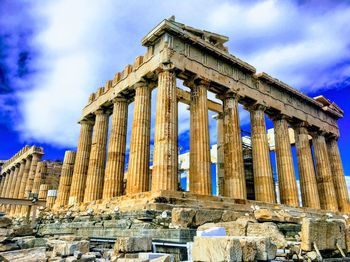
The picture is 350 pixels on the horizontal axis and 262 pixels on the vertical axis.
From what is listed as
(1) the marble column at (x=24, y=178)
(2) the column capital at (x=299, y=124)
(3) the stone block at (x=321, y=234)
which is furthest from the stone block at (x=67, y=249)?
(1) the marble column at (x=24, y=178)

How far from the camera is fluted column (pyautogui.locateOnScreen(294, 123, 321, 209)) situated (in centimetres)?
2352

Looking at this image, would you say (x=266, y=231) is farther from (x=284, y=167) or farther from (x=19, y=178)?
(x=19, y=178)

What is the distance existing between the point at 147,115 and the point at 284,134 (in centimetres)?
1182

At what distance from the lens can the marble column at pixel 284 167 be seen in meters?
21.7

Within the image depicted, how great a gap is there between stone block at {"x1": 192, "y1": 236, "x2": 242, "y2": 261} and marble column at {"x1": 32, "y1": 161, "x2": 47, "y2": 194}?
3405 centimetres

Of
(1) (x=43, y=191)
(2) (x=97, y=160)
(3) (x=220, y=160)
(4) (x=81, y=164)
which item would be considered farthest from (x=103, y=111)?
(1) (x=43, y=191)

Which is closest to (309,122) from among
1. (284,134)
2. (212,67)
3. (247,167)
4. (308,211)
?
(284,134)

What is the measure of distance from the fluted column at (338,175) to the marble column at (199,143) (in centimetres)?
1758

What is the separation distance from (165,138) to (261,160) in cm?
870

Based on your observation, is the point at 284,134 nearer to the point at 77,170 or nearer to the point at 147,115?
the point at 147,115

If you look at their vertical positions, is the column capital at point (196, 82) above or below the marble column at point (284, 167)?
above

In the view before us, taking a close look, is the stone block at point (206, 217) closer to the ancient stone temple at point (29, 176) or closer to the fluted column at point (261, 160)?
the fluted column at point (261, 160)

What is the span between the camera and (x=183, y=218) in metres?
8.23

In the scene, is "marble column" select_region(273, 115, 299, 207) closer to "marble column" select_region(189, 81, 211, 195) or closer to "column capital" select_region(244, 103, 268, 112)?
"column capital" select_region(244, 103, 268, 112)
